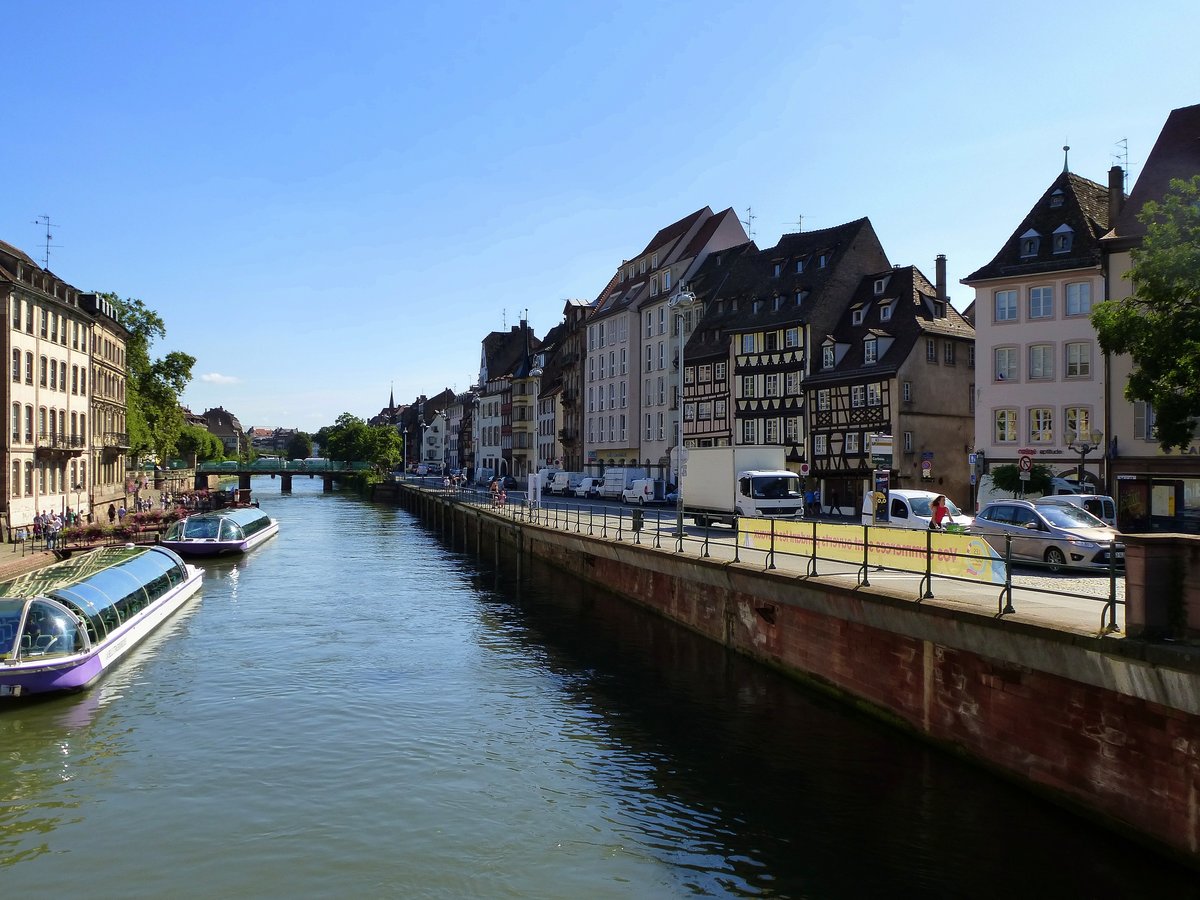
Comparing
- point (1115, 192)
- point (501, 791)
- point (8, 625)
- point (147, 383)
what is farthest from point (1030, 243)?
point (147, 383)

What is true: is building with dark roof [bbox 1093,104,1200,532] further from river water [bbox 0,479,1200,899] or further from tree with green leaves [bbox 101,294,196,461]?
tree with green leaves [bbox 101,294,196,461]

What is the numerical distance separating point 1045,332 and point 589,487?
36.7 meters

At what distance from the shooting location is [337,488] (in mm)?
159125

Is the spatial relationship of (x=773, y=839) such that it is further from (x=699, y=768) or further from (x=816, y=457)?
(x=816, y=457)

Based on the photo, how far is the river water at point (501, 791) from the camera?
436 inches

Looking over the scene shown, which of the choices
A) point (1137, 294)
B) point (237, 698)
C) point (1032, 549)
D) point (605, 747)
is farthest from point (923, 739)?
point (1137, 294)

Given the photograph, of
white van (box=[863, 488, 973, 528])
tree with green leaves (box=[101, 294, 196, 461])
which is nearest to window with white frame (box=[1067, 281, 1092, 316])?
white van (box=[863, 488, 973, 528])

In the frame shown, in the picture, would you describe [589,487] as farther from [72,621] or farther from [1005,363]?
[72,621]

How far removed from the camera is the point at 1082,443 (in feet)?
130

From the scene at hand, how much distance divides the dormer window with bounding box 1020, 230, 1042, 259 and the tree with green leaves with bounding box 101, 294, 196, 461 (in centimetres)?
6381

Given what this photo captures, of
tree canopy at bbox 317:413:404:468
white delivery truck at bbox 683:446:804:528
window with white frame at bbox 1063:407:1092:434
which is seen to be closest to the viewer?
white delivery truck at bbox 683:446:804:528

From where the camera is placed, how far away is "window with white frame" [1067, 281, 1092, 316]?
40.4m

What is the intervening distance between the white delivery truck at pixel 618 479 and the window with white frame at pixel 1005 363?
24523 mm

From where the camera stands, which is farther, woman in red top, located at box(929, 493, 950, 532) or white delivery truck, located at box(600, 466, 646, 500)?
white delivery truck, located at box(600, 466, 646, 500)
